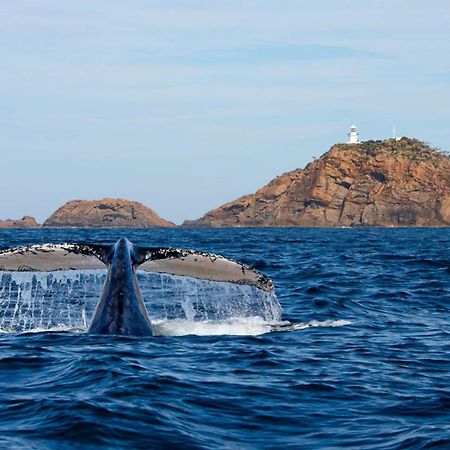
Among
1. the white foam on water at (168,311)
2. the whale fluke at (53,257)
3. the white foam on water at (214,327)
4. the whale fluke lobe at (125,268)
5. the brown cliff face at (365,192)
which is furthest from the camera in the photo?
the brown cliff face at (365,192)

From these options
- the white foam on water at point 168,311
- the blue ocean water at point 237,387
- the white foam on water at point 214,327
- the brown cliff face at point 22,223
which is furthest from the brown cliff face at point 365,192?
the blue ocean water at point 237,387

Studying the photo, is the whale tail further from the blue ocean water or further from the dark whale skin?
the blue ocean water

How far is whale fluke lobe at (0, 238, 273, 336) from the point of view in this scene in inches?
390

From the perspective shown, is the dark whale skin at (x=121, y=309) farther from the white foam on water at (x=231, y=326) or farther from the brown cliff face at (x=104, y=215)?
the brown cliff face at (x=104, y=215)

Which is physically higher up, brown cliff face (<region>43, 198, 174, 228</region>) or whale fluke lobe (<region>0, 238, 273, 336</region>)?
brown cliff face (<region>43, 198, 174, 228</region>)

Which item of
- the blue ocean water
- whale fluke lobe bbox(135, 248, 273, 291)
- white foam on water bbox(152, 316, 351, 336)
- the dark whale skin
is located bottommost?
the blue ocean water

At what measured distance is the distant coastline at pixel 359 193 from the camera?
144375 millimetres

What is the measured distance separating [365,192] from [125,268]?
139116 mm

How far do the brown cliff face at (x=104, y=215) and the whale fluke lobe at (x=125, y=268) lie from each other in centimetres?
17152

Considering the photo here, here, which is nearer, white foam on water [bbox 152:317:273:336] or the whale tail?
the whale tail

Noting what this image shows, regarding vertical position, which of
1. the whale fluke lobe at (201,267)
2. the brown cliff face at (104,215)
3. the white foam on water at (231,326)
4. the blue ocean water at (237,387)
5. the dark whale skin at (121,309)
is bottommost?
the blue ocean water at (237,387)

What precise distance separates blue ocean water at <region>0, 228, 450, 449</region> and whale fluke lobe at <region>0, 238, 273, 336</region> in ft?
0.95

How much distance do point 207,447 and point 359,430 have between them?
3.61 feet

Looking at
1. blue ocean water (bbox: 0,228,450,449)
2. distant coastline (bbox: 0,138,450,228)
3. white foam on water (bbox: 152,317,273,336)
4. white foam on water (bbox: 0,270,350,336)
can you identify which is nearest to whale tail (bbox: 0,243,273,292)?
white foam on water (bbox: 0,270,350,336)
